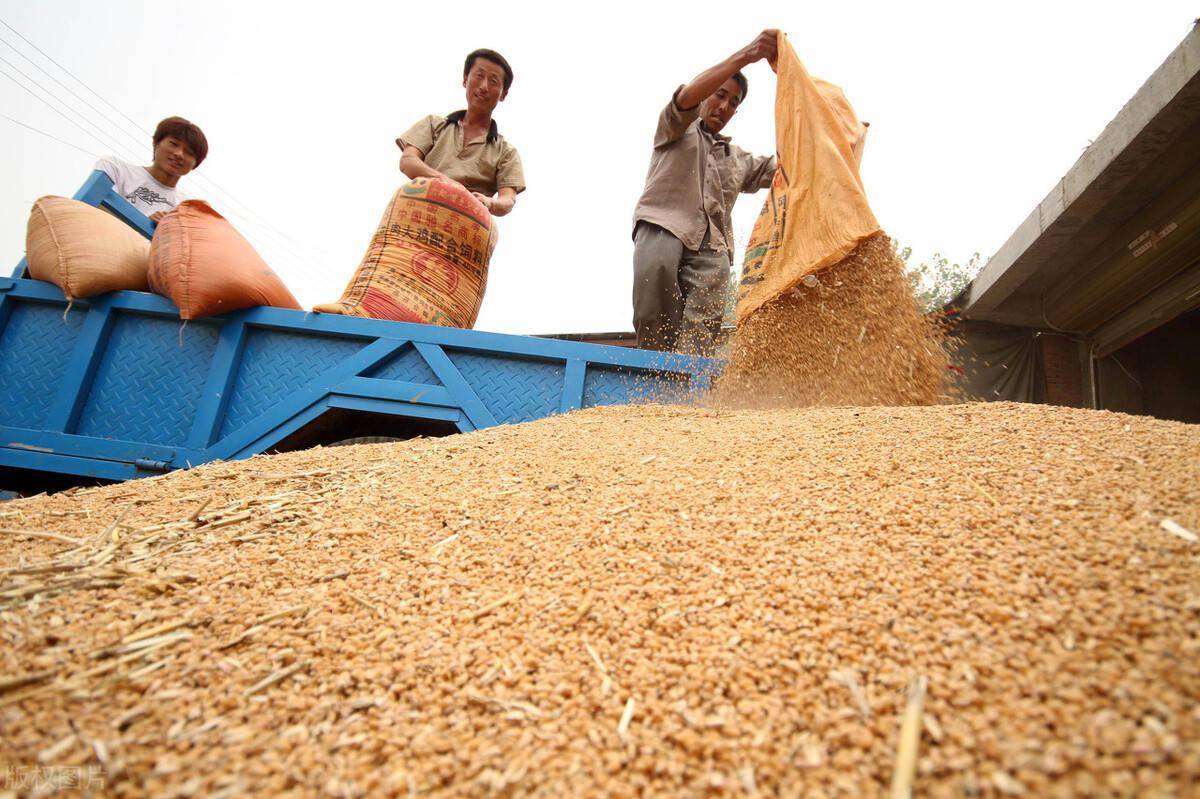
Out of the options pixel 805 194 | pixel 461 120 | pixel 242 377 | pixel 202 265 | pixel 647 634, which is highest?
pixel 461 120

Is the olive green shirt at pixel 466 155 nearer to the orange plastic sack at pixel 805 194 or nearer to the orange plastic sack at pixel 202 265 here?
the orange plastic sack at pixel 202 265

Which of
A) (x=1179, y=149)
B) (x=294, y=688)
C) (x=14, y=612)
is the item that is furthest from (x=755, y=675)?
(x=1179, y=149)

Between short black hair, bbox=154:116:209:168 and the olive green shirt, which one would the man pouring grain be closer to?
the olive green shirt

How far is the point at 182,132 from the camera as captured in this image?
11.5 feet

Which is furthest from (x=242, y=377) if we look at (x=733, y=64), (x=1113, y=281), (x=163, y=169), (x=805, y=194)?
(x=1113, y=281)

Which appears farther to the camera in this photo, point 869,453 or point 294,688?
point 869,453

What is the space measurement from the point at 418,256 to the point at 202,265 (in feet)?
3.11

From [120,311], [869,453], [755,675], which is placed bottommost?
[755,675]

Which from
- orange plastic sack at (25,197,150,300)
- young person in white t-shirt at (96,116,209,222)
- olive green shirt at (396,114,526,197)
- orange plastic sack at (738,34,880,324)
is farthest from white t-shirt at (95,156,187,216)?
orange plastic sack at (738,34,880,324)

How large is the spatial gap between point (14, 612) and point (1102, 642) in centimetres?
155

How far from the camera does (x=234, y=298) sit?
256 centimetres

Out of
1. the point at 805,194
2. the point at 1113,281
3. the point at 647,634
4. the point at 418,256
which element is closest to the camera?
the point at 647,634

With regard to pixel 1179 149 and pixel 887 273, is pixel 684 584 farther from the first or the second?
pixel 1179 149

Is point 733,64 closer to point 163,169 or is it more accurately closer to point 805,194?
point 805,194
